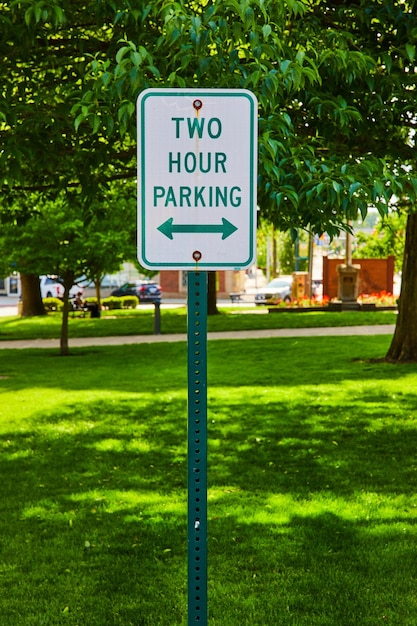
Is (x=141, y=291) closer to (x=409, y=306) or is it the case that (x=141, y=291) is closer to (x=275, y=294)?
(x=275, y=294)

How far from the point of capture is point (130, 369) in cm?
1703

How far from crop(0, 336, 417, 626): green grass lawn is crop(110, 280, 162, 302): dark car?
4178cm

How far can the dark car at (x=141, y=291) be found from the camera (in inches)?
2181

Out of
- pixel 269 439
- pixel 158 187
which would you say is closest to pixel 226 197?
pixel 158 187

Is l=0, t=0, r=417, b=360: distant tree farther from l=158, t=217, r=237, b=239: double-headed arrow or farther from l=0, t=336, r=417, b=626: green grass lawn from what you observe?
l=0, t=336, r=417, b=626: green grass lawn

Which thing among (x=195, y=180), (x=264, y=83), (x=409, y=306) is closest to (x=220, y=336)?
(x=409, y=306)

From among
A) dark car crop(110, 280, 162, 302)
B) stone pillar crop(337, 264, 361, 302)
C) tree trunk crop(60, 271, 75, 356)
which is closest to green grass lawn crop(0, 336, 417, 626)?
tree trunk crop(60, 271, 75, 356)

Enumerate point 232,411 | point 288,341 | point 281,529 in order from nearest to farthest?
point 281,529, point 232,411, point 288,341

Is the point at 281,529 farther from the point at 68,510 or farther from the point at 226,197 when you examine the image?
the point at 226,197

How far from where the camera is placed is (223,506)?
21.9 ft

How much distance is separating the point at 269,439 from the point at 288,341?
39.3ft

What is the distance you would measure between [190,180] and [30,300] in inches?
1333

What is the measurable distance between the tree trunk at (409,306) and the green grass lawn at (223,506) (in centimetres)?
252

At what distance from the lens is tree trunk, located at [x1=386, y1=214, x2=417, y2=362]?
1580 cm
